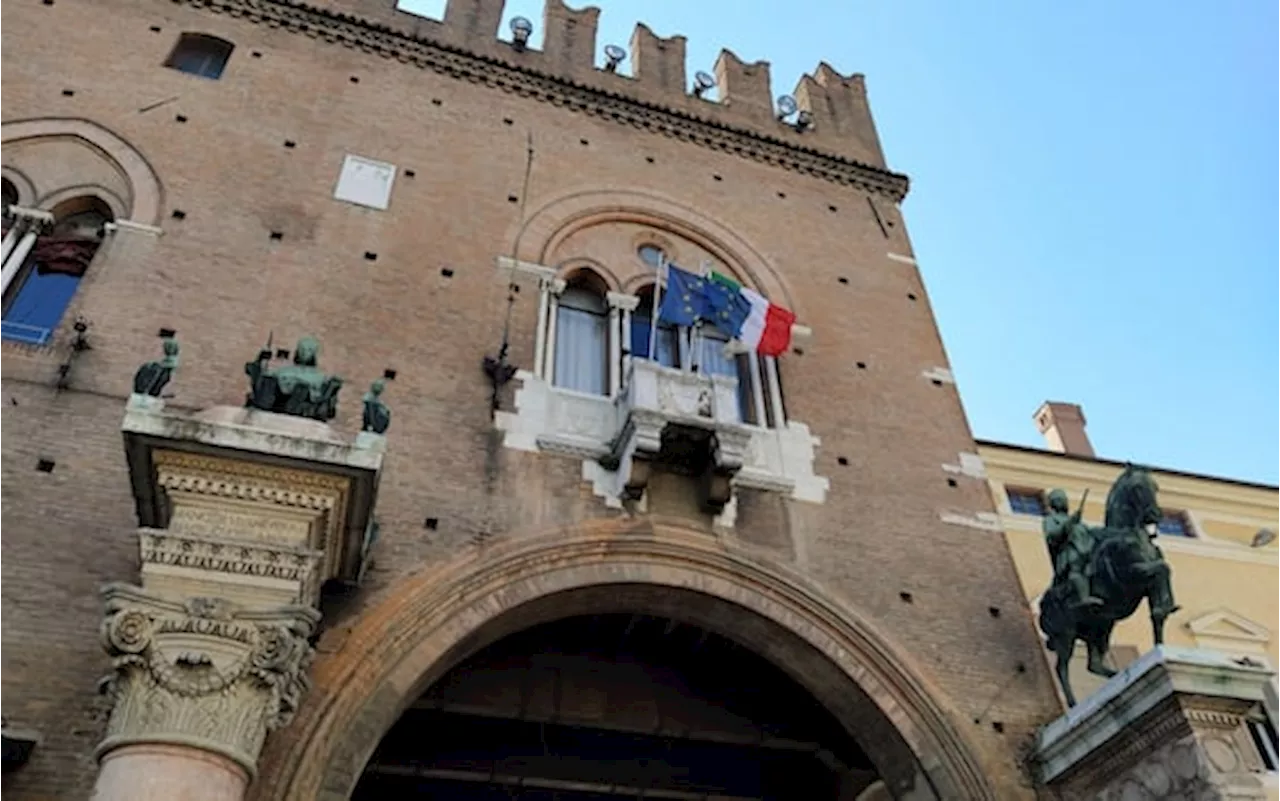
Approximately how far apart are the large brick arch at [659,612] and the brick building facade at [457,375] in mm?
23

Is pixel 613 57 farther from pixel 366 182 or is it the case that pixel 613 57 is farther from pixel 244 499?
pixel 244 499

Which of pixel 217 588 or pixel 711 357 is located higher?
pixel 711 357

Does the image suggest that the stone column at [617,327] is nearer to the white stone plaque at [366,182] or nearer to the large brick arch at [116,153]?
the white stone plaque at [366,182]

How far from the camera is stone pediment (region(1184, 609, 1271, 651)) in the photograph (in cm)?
1036

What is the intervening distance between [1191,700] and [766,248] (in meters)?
5.83

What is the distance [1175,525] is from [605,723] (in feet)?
23.7

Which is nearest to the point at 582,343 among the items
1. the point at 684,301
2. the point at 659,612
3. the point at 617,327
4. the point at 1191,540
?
the point at 617,327

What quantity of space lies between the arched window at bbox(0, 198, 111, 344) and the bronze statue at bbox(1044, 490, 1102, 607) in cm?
740

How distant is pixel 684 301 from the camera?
887cm

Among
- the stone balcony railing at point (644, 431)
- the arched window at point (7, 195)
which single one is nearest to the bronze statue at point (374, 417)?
the stone balcony railing at point (644, 431)

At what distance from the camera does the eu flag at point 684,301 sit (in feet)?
28.9

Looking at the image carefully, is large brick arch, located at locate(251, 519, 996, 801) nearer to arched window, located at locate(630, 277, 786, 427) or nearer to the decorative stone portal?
the decorative stone portal

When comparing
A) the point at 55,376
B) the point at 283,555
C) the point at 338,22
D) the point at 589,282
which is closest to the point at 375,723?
the point at 283,555

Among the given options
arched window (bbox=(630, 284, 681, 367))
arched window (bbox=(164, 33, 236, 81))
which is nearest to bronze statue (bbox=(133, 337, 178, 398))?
arched window (bbox=(630, 284, 681, 367))
